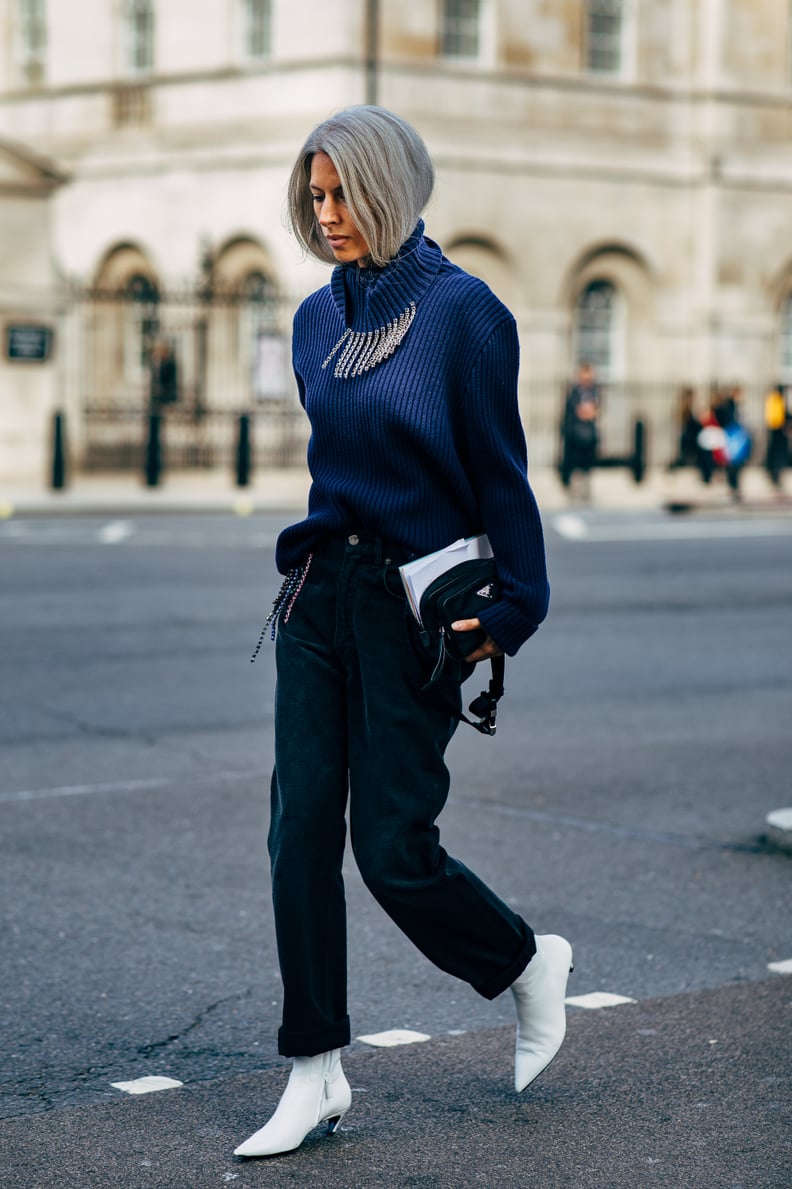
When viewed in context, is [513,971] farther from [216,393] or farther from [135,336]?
[135,336]

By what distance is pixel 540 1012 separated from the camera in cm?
419

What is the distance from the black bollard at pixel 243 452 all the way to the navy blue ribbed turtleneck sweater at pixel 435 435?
22891 millimetres

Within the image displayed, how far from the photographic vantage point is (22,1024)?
488cm

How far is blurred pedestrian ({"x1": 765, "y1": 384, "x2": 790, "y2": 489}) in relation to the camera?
102 feet

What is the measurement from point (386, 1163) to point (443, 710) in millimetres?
856

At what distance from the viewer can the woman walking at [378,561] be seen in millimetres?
3900

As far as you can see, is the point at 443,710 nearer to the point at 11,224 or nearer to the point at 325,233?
the point at 325,233

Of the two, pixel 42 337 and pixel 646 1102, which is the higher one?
pixel 42 337

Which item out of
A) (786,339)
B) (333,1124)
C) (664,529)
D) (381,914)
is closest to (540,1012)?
(333,1124)

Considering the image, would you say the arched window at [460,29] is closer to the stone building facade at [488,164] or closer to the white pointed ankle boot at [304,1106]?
the stone building facade at [488,164]

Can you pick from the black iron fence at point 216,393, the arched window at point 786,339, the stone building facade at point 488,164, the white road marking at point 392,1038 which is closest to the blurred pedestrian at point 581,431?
the black iron fence at point 216,393

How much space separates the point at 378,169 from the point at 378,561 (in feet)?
2.39

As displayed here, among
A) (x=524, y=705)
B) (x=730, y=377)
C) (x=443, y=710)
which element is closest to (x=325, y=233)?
(x=443, y=710)

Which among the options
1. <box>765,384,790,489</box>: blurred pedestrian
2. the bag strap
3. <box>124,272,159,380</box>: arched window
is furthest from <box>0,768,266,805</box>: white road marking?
<box>124,272,159,380</box>: arched window
